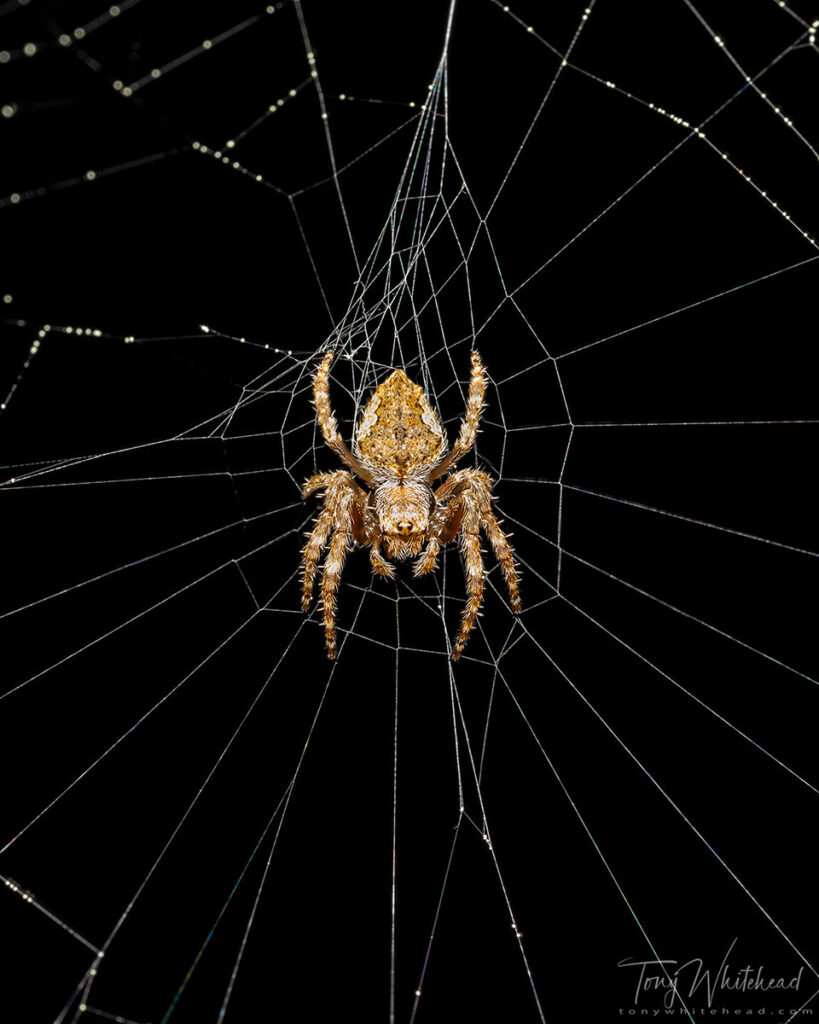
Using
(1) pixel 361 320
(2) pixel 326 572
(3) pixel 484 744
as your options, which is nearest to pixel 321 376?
(1) pixel 361 320

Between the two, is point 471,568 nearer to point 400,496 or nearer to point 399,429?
point 400,496

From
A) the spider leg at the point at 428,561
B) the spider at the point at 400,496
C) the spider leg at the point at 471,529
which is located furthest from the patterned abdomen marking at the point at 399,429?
the spider leg at the point at 428,561

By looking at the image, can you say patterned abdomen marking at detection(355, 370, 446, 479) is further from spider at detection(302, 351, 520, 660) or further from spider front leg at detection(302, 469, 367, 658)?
spider front leg at detection(302, 469, 367, 658)

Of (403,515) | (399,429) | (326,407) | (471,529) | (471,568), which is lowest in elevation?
(471,568)

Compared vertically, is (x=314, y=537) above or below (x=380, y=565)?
above

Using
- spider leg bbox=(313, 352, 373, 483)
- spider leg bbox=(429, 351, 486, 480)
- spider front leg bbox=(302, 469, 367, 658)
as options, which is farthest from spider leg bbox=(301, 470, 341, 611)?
spider leg bbox=(429, 351, 486, 480)

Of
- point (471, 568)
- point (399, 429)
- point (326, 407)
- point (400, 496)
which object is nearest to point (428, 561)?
point (471, 568)

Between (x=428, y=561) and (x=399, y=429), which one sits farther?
(x=428, y=561)
